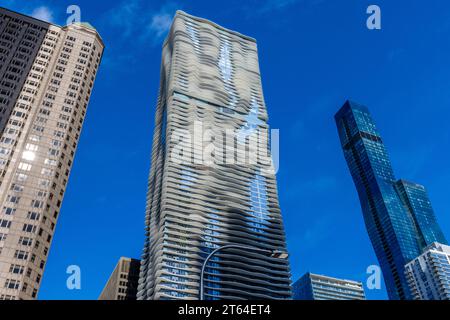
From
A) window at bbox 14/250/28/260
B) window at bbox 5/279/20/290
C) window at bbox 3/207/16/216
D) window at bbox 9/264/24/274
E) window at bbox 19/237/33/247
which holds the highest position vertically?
window at bbox 3/207/16/216

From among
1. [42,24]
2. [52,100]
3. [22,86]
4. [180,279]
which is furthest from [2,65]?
[180,279]

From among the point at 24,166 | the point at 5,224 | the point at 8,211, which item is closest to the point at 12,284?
the point at 5,224

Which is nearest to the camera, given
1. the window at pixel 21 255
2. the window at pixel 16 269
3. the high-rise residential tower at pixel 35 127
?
the window at pixel 16 269

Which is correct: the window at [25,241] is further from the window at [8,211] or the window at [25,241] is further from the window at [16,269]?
the window at [8,211]

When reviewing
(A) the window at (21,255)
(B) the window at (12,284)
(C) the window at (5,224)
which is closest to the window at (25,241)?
(A) the window at (21,255)

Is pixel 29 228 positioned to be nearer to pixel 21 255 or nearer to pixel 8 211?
pixel 8 211

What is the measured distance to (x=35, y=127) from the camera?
120 meters

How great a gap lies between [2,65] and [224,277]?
377 ft

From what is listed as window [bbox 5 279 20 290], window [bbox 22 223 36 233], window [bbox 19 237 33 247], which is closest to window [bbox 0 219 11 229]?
window [bbox 22 223 36 233]

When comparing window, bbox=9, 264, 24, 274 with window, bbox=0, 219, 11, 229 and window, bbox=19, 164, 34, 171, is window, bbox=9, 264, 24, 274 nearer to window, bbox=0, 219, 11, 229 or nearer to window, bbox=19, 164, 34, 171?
window, bbox=0, 219, 11, 229

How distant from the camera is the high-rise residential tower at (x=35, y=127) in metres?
96.9

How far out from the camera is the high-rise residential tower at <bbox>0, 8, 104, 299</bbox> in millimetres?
96938
